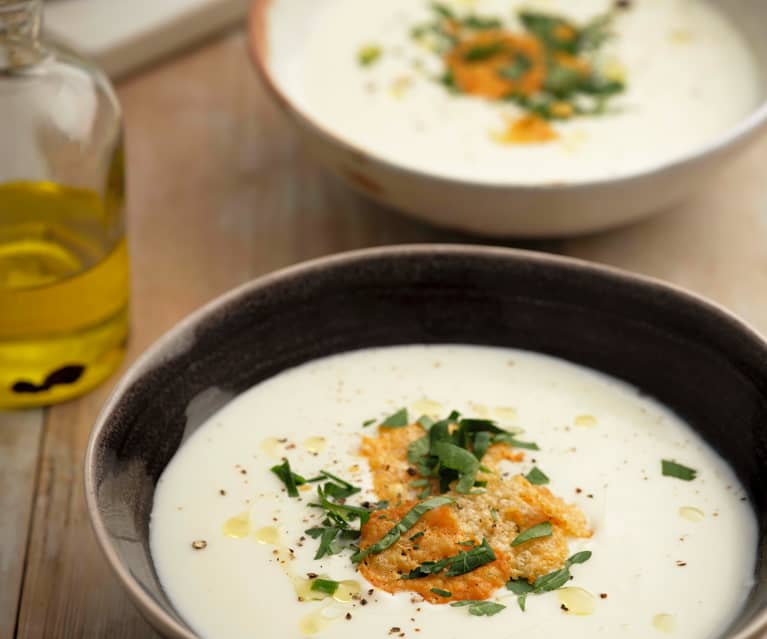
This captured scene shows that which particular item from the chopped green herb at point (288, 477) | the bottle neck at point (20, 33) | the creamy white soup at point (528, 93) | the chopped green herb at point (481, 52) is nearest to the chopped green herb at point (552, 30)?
the creamy white soup at point (528, 93)

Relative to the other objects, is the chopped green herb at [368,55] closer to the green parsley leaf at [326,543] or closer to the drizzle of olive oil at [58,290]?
the drizzle of olive oil at [58,290]

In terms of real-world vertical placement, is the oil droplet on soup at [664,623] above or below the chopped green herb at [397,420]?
above

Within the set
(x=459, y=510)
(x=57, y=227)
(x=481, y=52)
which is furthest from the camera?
(x=481, y=52)

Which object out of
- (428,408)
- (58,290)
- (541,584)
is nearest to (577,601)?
(541,584)

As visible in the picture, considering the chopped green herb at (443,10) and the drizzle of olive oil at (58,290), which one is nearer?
the drizzle of olive oil at (58,290)

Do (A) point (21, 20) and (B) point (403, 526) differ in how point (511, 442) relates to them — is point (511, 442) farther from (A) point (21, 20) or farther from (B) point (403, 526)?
(A) point (21, 20)

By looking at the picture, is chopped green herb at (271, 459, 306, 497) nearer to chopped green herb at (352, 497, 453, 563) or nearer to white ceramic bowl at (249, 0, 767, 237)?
chopped green herb at (352, 497, 453, 563)

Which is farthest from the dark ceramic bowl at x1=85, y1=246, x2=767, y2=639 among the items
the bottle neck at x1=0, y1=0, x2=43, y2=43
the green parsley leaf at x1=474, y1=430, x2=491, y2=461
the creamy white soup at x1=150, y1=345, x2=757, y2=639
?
the bottle neck at x1=0, y1=0, x2=43, y2=43
